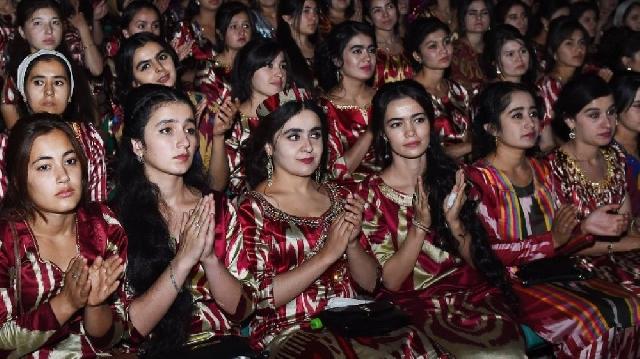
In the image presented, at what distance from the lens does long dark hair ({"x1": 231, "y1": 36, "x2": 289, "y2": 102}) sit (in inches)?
155

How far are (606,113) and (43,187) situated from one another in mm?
2666

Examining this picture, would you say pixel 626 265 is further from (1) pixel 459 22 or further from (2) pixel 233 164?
(1) pixel 459 22

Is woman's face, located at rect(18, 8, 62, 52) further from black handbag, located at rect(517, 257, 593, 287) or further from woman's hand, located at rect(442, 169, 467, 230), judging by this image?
black handbag, located at rect(517, 257, 593, 287)

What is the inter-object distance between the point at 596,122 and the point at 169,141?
2.12m

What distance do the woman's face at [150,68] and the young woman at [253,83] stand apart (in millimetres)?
437

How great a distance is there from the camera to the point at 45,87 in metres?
3.18

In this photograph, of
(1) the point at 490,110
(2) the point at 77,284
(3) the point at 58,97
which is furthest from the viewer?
(1) the point at 490,110

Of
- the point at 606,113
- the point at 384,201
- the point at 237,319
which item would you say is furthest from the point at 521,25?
the point at 237,319

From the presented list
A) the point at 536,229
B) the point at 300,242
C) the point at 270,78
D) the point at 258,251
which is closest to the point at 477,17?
the point at 270,78

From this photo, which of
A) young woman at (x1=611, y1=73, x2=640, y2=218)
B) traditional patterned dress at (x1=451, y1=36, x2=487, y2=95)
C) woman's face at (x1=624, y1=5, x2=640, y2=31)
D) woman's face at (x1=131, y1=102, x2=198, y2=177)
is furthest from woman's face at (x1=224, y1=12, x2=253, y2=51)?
woman's face at (x1=624, y1=5, x2=640, y2=31)

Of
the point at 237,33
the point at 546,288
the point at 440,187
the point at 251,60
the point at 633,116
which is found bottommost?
the point at 546,288

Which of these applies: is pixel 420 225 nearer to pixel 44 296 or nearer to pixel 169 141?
pixel 169 141

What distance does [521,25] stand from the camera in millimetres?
5891

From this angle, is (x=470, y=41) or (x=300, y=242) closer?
(x=300, y=242)
